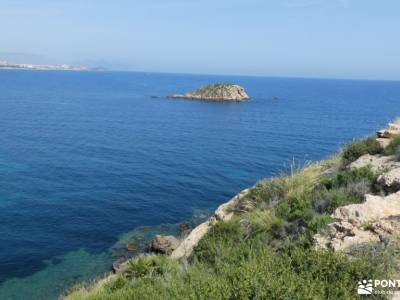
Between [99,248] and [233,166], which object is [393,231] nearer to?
[99,248]

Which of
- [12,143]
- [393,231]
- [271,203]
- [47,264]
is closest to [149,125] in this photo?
[12,143]

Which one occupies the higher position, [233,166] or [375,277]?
[375,277]

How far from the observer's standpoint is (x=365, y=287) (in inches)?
368

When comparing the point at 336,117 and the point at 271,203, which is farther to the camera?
the point at 336,117

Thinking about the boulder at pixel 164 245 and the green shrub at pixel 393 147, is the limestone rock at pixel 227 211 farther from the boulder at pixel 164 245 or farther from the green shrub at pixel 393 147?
the green shrub at pixel 393 147

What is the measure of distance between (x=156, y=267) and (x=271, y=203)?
7.07 metres

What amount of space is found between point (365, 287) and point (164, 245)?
69.1 ft

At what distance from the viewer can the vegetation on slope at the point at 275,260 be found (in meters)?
9.59

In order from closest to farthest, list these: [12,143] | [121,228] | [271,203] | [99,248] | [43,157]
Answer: [271,203]
[99,248]
[121,228]
[43,157]
[12,143]

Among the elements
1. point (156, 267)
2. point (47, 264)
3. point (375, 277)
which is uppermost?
point (375, 277)

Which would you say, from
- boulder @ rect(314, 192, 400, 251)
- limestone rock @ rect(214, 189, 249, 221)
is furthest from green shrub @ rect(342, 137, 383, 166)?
boulder @ rect(314, 192, 400, 251)

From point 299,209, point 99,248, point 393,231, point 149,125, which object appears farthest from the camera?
point 149,125

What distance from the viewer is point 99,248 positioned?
30531 mm

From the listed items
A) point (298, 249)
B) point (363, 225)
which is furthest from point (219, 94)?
point (298, 249)
